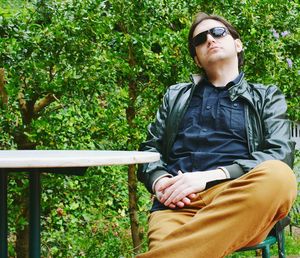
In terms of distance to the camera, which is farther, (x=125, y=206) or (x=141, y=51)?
(x=125, y=206)

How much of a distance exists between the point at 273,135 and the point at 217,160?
0.86ft

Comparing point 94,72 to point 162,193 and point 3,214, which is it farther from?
point 3,214

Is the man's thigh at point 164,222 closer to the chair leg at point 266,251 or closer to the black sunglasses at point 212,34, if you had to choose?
the chair leg at point 266,251

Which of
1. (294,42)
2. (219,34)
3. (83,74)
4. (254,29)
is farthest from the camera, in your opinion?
(294,42)

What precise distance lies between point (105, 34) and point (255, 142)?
1184 millimetres

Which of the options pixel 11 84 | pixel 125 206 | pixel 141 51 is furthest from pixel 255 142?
pixel 125 206

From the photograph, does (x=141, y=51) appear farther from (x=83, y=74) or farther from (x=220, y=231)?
(x=220, y=231)

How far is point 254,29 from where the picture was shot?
12.0 feet

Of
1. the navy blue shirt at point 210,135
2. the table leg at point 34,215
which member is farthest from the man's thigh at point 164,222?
the table leg at point 34,215

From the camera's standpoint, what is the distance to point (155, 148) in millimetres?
2898

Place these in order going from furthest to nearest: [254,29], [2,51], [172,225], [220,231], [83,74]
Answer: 1. [254,29]
2. [83,74]
3. [2,51]
4. [172,225]
5. [220,231]

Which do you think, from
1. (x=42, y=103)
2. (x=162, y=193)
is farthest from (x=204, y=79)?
(x=42, y=103)

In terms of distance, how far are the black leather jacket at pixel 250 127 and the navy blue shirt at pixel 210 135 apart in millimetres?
32

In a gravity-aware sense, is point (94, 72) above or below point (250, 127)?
above
